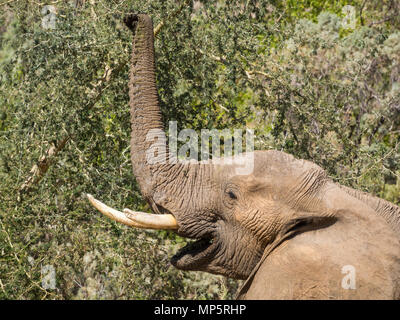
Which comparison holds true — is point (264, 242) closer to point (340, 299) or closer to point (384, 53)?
point (340, 299)

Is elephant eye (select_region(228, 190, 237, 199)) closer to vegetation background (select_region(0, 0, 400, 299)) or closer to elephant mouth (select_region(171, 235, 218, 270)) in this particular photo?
elephant mouth (select_region(171, 235, 218, 270))

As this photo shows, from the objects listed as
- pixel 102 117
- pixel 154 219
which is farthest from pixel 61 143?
pixel 154 219

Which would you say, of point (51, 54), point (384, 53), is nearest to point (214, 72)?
point (51, 54)

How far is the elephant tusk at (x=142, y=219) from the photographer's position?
11.2 feet

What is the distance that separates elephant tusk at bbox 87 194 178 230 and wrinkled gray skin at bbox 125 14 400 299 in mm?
52

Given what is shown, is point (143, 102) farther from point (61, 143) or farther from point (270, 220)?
point (61, 143)

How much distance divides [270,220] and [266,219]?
0.02m

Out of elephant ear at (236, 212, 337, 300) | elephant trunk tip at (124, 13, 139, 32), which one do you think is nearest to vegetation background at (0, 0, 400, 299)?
elephant trunk tip at (124, 13, 139, 32)

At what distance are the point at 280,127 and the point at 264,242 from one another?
209 centimetres

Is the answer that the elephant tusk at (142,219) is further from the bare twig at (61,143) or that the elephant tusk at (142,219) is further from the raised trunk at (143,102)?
the bare twig at (61,143)

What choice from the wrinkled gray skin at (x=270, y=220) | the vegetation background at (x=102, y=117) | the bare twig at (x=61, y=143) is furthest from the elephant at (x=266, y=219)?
the bare twig at (x=61, y=143)

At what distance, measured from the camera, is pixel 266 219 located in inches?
137

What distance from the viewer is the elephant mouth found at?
11.9 feet

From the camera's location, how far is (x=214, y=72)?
5480mm
